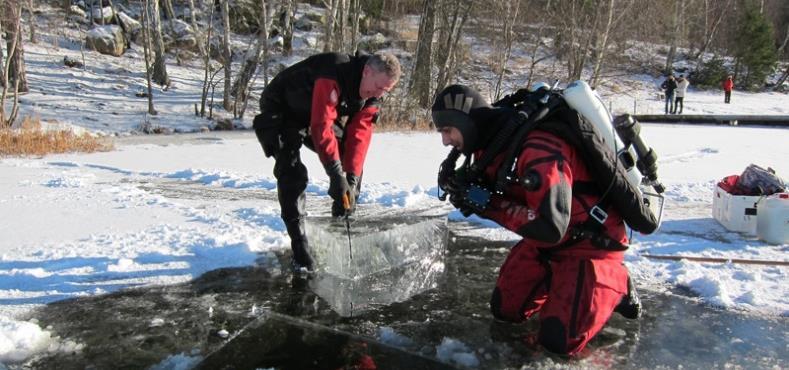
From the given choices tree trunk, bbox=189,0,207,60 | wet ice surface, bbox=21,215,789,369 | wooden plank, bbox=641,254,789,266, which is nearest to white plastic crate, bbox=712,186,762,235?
wooden plank, bbox=641,254,789,266

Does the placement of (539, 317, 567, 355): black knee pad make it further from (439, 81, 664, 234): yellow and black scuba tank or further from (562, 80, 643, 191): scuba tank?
(562, 80, 643, 191): scuba tank

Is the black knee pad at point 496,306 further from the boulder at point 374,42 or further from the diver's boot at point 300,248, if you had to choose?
the boulder at point 374,42

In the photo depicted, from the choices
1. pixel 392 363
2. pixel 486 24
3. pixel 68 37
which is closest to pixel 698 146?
pixel 392 363

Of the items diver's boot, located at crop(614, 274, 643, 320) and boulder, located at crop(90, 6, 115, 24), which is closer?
diver's boot, located at crop(614, 274, 643, 320)

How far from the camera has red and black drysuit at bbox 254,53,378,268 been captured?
3564mm

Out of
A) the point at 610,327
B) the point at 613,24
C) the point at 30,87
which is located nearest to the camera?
the point at 610,327

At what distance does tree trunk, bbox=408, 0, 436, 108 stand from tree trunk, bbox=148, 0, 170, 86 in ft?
27.4

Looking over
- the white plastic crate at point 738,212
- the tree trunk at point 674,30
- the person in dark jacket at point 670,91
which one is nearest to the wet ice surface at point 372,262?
the white plastic crate at point 738,212

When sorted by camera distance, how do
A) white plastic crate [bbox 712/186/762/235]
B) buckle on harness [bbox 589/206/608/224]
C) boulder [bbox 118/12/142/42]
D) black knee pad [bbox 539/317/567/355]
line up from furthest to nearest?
boulder [bbox 118/12/142/42] < white plastic crate [bbox 712/186/762/235] < buckle on harness [bbox 589/206/608/224] < black knee pad [bbox 539/317/567/355]

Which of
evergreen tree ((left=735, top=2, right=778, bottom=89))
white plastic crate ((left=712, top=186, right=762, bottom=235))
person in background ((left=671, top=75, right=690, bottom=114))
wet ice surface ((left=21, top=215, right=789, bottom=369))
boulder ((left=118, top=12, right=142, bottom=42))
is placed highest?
evergreen tree ((left=735, top=2, right=778, bottom=89))

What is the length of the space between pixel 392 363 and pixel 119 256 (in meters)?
2.26

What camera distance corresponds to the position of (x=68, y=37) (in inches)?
876

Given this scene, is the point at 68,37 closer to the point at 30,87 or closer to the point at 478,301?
the point at 30,87

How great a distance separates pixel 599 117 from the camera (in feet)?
9.02
